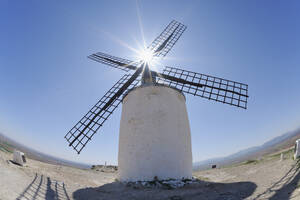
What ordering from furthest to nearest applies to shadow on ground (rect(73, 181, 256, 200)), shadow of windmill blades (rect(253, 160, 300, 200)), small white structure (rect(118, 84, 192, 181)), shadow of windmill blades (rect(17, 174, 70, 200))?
1. small white structure (rect(118, 84, 192, 181))
2. shadow on ground (rect(73, 181, 256, 200))
3. shadow of windmill blades (rect(17, 174, 70, 200))
4. shadow of windmill blades (rect(253, 160, 300, 200))

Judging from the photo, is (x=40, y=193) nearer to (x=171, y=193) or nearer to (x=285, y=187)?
(x=171, y=193)

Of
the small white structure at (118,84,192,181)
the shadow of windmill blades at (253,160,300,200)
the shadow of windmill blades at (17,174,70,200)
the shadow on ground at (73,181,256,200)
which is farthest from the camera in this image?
the small white structure at (118,84,192,181)

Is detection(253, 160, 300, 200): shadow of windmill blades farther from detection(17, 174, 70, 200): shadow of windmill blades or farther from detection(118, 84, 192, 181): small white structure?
detection(17, 174, 70, 200): shadow of windmill blades

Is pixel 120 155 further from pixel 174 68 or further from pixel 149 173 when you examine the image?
pixel 174 68

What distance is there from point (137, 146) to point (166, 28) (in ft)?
39.2

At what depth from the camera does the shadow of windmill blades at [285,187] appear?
16.5 feet

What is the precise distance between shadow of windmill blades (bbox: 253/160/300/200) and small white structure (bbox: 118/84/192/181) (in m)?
4.42

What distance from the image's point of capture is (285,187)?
568cm

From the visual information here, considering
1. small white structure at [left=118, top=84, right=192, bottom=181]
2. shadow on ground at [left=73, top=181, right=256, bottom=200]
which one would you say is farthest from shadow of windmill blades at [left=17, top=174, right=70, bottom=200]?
small white structure at [left=118, top=84, right=192, bottom=181]

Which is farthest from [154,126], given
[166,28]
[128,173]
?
[166,28]

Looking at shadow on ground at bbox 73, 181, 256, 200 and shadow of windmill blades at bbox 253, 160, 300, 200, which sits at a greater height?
shadow of windmill blades at bbox 253, 160, 300, 200

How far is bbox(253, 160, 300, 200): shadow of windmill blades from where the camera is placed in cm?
503

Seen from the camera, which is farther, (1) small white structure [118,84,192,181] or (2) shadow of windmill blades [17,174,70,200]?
(1) small white structure [118,84,192,181]

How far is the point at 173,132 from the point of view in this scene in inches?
389
